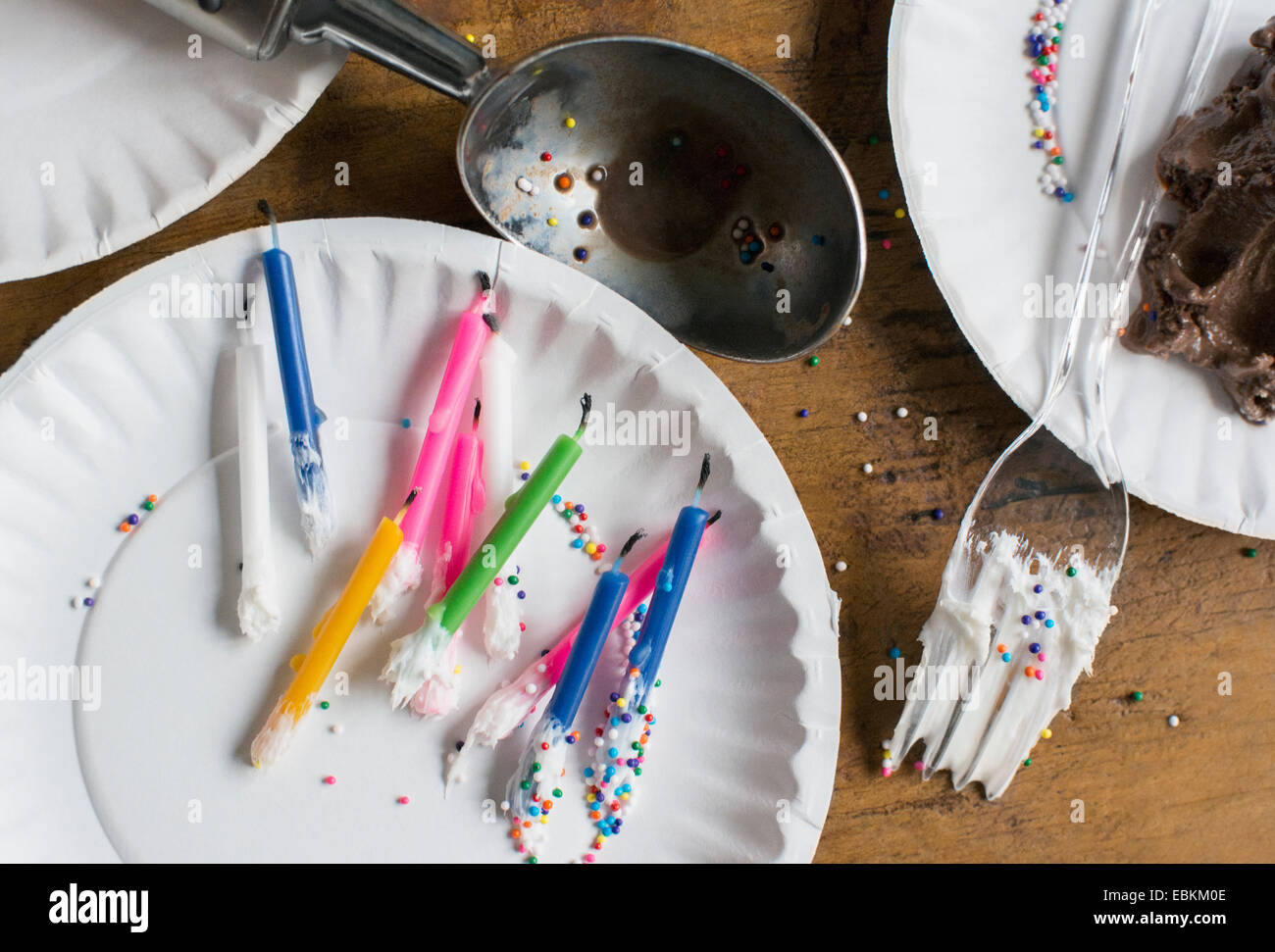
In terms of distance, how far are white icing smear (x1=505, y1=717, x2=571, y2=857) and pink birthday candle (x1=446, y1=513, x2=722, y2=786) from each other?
2 cm

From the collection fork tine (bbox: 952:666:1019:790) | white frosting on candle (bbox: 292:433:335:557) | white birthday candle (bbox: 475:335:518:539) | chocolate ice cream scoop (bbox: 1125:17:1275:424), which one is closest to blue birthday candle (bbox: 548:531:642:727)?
white birthday candle (bbox: 475:335:518:539)

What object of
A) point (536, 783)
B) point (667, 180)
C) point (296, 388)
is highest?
point (667, 180)

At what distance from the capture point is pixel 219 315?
660mm

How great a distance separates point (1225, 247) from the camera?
684 mm

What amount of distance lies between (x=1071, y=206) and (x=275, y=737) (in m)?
0.74

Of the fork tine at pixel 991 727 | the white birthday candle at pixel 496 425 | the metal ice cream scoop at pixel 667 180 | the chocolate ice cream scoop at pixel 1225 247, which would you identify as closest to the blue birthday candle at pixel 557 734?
the white birthday candle at pixel 496 425

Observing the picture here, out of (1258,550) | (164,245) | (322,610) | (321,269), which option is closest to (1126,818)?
(1258,550)

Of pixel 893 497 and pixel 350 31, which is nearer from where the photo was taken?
pixel 350 31

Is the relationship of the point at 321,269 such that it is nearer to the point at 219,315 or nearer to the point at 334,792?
Result: the point at 219,315

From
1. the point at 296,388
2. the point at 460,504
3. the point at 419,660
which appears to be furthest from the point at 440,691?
the point at 296,388

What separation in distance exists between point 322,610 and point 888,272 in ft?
1.72

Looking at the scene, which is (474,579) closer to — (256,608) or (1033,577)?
(256,608)

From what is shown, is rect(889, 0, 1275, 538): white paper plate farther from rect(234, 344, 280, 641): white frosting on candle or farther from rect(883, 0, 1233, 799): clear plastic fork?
rect(234, 344, 280, 641): white frosting on candle

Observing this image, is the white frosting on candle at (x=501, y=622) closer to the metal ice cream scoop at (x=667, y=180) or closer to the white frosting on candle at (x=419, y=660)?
the white frosting on candle at (x=419, y=660)
